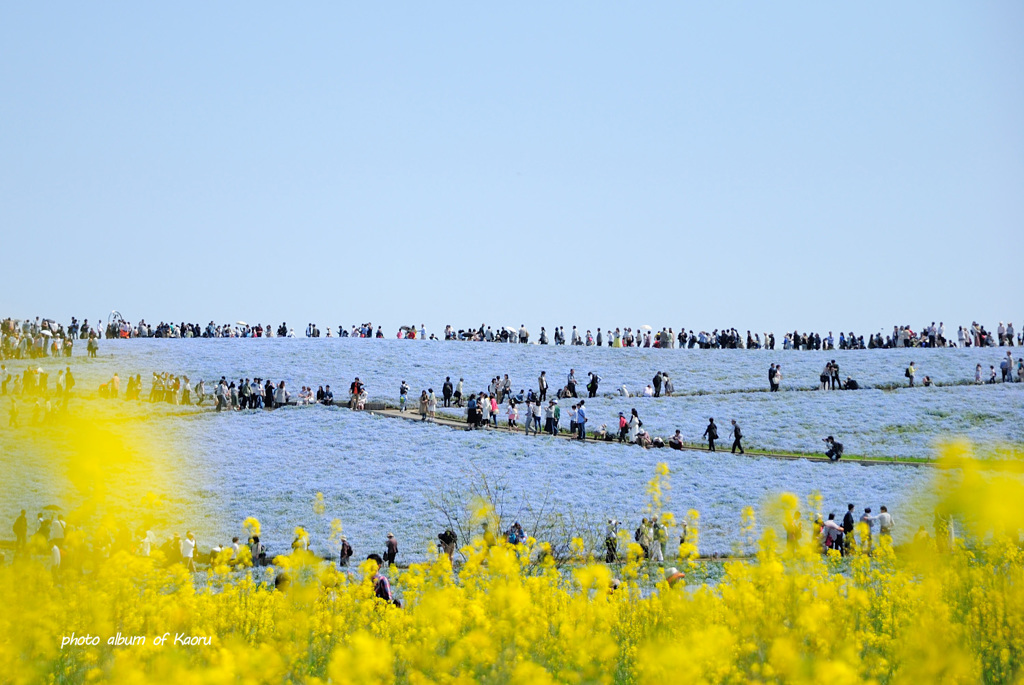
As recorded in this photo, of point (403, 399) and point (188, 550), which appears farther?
point (403, 399)

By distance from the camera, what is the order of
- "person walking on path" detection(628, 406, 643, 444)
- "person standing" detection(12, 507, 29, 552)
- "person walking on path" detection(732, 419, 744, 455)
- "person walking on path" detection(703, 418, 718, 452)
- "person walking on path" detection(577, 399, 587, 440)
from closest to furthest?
1. "person standing" detection(12, 507, 29, 552)
2. "person walking on path" detection(732, 419, 744, 455)
3. "person walking on path" detection(703, 418, 718, 452)
4. "person walking on path" detection(577, 399, 587, 440)
5. "person walking on path" detection(628, 406, 643, 444)

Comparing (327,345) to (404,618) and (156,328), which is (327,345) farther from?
(404,618)

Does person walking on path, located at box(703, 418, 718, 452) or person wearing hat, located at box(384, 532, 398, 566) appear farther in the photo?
person walking on path, located at box(703, 418, 718, 452)

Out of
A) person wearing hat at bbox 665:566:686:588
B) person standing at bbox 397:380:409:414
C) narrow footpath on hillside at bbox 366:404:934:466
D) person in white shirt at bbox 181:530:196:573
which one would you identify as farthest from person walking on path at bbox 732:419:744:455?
person wearing hat at bbox 665:566:686:588

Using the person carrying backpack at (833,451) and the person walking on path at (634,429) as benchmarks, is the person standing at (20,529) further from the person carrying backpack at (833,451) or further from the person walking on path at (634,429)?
the person carrying backpack at (833,451)

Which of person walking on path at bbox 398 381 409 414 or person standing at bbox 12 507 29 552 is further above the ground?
person walking on path at bbox 398 381 409 414

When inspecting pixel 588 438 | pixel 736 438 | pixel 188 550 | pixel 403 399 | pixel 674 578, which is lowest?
pixel 188 550

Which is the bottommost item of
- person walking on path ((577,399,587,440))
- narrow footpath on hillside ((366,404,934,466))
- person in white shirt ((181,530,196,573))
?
person in white shirt ((181,530,196,573))

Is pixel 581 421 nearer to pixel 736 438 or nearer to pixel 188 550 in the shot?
pixel 736 438

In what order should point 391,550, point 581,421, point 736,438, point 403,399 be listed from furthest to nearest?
point 403,399
point 581,421
point 736,438
point 391,550

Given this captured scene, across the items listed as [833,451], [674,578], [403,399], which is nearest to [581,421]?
[833,451]

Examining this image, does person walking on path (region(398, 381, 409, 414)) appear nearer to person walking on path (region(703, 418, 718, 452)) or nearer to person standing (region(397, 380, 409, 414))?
person standing (region(397, 380, 409, 414))

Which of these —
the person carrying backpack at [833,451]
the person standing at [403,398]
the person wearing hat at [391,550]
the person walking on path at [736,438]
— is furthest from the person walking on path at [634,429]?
the person wearing hat at [391,550]

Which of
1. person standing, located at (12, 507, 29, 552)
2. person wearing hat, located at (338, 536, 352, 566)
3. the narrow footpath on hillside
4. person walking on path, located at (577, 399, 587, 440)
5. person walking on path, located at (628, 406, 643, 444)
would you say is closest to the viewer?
person wearing hat, located at (338, 536, 352, 566)
